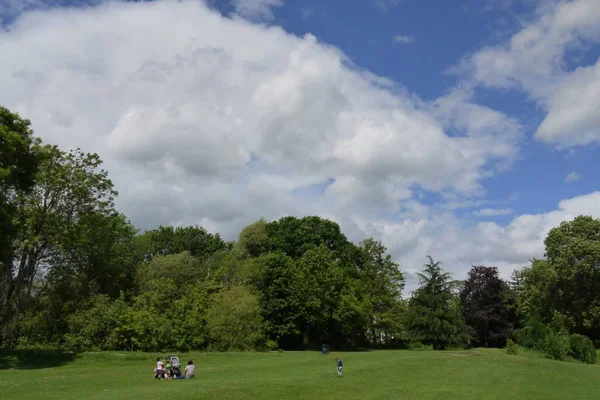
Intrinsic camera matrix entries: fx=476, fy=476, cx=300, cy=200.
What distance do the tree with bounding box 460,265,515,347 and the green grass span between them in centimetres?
3145

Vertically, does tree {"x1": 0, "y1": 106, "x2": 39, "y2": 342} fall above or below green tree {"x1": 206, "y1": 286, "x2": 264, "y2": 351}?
above

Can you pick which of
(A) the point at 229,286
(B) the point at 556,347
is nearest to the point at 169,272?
(A) the point at 229,286

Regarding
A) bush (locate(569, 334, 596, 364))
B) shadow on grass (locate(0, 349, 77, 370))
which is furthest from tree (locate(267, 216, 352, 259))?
shadow on grass (locate(0, 349, 77, 370))

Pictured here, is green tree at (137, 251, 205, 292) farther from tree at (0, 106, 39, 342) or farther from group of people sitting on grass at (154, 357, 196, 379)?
group of people sitting on grass at (154, 357, 196, 379)

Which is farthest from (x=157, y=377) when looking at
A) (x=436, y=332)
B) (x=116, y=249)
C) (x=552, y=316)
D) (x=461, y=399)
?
(x=552, y=316)

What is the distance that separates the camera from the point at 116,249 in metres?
60.8

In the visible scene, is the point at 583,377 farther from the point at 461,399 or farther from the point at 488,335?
the point at 488,335

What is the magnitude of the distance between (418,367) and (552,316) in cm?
4124

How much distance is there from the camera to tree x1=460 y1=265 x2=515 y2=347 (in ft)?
238

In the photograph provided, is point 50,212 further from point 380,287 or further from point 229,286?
point 380,287

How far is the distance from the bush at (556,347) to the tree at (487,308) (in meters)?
21.6

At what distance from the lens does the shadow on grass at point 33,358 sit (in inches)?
1566

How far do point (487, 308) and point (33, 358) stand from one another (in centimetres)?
6103

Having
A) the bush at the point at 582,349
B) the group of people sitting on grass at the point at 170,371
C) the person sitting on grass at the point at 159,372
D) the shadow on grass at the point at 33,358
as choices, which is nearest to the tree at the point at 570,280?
the bush at the point at 582,349
